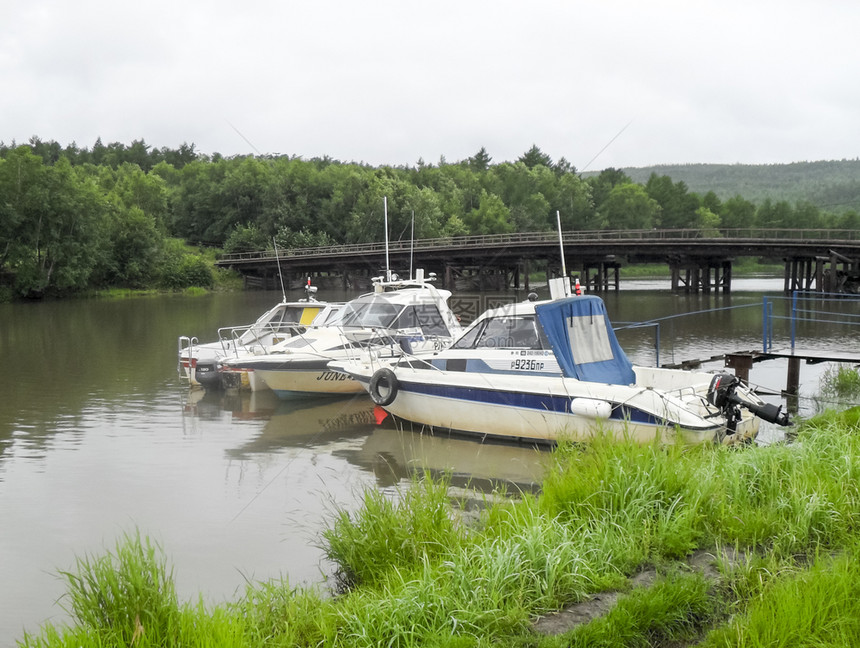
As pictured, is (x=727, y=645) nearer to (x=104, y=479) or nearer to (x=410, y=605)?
(x=410, y=605)

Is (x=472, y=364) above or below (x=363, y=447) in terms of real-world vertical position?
above

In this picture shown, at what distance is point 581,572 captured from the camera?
520 centimetres

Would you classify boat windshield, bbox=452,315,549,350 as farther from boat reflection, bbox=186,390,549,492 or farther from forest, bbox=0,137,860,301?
forest, bbox=0,137,860,301

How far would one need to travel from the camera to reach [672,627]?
4605 mm

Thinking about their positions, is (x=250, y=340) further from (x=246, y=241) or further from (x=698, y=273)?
(x=246, y=241)

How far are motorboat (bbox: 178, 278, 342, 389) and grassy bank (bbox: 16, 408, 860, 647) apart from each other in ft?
38.5

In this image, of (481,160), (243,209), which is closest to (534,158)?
(481,160)

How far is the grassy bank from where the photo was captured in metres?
4.46

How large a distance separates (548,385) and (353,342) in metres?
5.94

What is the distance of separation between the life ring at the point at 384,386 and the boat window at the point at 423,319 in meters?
3.68

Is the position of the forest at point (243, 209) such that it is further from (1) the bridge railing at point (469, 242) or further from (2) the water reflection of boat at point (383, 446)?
(2) the water reflection of boat at point (383, 446)

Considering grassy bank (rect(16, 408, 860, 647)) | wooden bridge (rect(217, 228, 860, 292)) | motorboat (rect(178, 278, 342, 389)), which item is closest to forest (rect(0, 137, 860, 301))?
wooden bridge (rect(217, 228, 860, 292))

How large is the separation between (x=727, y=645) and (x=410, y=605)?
183 centimetres

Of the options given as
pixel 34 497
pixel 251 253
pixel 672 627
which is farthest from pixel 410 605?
pixel 251 253
